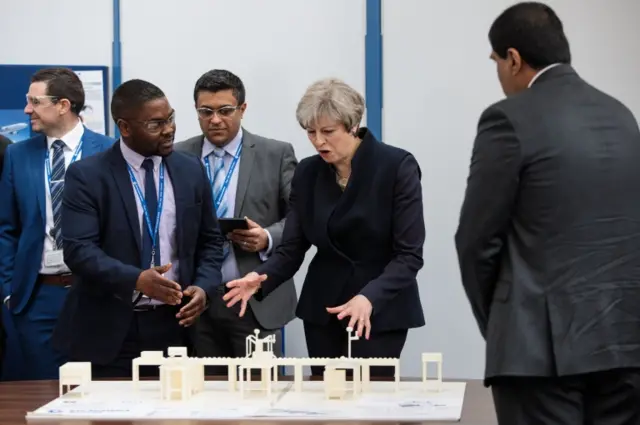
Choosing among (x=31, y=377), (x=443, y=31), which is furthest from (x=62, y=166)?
(x=443, y=31)

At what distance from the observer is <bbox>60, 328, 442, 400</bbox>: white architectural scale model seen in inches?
116

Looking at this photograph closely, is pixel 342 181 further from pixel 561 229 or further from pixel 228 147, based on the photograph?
pixel 561 229

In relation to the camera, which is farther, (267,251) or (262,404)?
(267,251)

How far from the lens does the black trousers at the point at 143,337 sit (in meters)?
3.71

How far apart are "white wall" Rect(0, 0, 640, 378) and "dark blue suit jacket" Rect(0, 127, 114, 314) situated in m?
1.05

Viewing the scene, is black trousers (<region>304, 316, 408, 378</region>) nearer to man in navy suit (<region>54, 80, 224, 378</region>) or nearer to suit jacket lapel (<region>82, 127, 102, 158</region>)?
man in navy suit (<region>54, 80, 224, 378</region>)

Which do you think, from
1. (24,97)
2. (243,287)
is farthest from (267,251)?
(24,97)

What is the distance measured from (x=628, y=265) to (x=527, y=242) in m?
0.22

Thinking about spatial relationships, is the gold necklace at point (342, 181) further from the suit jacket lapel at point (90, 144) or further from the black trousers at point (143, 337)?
the suit jacket lapel at point (90, 144)

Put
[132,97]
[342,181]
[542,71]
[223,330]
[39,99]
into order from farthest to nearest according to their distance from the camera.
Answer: [39,99] < [223,330] < [132,97] < [342,181] < [542,71]

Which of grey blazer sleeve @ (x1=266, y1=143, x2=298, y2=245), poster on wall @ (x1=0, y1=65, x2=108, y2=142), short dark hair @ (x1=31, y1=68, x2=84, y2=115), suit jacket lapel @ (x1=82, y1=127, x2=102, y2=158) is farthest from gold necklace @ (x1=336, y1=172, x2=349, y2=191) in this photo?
poster on wall @ (x1=0, y1=65, x2=108, y2=142)

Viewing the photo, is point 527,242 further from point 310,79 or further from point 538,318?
point 310,79

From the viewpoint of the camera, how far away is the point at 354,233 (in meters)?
3.53

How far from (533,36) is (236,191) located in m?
2.30
